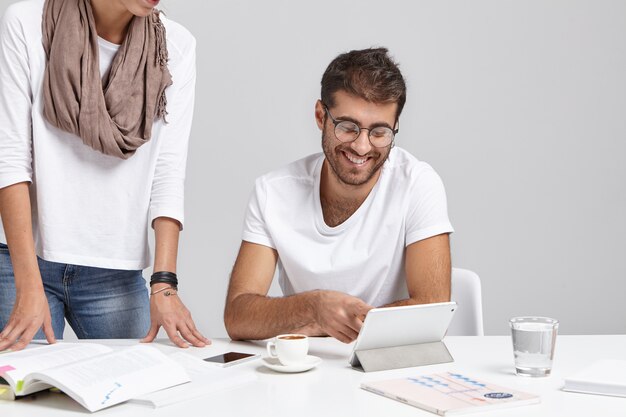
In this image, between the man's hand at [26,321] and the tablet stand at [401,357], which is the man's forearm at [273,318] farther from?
the man's hand at [26,321]

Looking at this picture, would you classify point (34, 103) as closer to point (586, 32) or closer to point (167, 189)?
point (167, 189)

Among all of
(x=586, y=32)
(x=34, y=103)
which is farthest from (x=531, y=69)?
(x=34, y=103)

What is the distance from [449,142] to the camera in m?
3.86

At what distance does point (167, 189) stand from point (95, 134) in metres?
0.24

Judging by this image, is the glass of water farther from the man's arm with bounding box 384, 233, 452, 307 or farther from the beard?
the beard

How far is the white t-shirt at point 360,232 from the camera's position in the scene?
2.21 m

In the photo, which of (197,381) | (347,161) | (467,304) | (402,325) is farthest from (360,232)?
(197,381)

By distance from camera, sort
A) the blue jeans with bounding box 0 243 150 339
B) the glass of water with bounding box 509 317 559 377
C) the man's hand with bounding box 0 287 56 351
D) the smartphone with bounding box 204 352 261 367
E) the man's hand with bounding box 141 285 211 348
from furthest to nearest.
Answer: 1. the blue jeans with bounding box 0 243 150 339
2. the man's hand with bounding box 141 285 211 348
3. the man's hand with bounding box 0 287 56 351
4. the smartphone with bounding box 204 352 261 367
5. the glass of water with bounding box 509 317 559 377

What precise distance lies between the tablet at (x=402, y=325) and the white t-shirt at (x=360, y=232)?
505 millimetres

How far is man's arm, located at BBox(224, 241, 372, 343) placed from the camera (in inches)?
69.6

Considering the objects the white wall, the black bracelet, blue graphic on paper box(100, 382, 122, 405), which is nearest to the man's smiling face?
the black bracelet

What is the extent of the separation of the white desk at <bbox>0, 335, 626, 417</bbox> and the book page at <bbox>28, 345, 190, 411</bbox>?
3 centimetres

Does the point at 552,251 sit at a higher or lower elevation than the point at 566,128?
lower

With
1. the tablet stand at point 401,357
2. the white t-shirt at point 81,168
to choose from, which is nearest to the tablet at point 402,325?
the tablet stand at point 401,357
